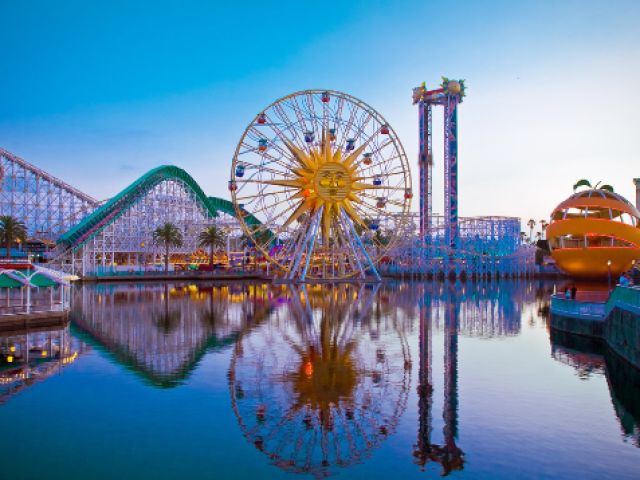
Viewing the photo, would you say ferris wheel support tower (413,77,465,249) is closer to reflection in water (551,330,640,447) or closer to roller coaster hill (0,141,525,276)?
roller coaster hill (0,141,525,276)

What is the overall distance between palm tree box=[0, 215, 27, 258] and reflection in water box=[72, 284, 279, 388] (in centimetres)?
2617

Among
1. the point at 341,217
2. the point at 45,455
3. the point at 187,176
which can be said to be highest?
the point at 187,176

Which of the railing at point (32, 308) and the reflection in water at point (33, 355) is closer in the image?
the reflection in water at point (33, 355)

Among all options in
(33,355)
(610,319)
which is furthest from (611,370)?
(33,355)

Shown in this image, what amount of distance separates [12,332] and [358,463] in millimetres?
19839

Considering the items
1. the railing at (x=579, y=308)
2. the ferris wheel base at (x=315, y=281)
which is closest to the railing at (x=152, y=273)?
the ferris wheel base at (x=315, y=281)

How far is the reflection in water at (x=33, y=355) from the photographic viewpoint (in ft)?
53.6

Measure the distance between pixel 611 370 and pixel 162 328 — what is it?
1765 centimetres

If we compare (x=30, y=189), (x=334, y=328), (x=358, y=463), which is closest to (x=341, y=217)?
(x=334, y=328)

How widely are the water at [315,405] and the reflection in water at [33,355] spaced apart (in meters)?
0.09

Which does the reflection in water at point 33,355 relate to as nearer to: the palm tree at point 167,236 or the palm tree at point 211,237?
the palm tree at point 167,236

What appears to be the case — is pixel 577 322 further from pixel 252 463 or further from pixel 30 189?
pixel 30 189

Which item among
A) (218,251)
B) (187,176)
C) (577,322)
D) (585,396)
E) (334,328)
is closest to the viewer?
(585,396)

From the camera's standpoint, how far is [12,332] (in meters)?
25.0
